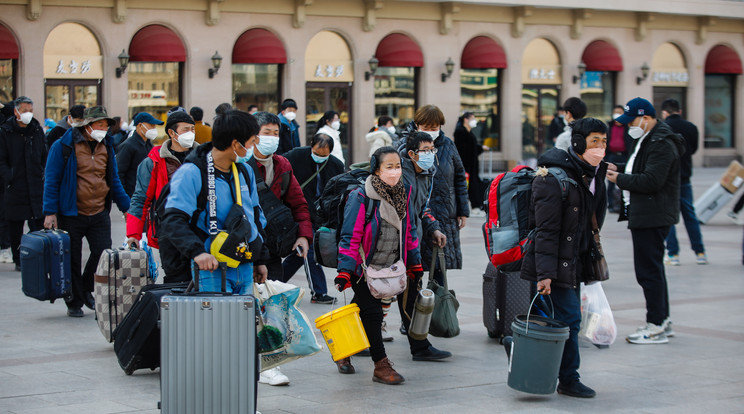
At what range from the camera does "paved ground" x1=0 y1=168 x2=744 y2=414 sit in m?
6.37

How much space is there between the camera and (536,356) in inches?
246

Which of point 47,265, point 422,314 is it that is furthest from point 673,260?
point 47,265

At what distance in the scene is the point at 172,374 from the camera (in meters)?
5.20

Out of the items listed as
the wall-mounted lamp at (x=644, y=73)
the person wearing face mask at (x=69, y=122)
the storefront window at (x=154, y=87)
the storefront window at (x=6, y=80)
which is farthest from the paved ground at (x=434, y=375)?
the wall-mounted lamp at (x=644, y=73)

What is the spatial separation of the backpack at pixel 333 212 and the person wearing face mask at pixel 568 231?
1271 millimetres

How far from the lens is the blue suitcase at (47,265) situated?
9047 millimetres

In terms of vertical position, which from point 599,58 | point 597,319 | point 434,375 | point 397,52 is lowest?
point 434,375

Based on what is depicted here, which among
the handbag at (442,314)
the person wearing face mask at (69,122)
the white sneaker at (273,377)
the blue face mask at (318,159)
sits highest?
the person wearing face mask at (69,122)

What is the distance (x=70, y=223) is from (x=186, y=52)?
60.7 ft

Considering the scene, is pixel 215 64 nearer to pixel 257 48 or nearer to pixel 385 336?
pixel 257 48

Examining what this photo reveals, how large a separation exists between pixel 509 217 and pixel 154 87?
21034 millimetres

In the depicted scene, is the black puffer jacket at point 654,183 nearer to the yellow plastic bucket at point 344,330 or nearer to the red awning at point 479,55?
the yellow plastic bucket at point 344,330

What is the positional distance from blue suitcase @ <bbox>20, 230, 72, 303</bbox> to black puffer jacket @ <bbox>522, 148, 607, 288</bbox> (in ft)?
14.1

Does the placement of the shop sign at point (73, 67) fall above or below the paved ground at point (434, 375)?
above
